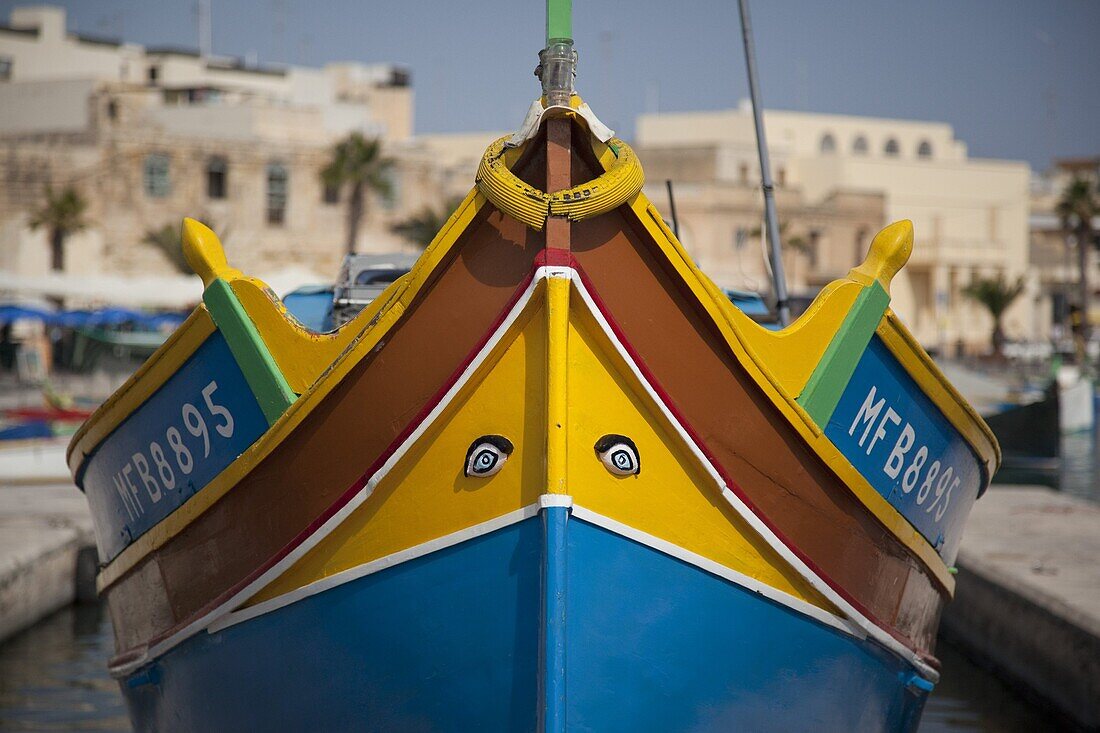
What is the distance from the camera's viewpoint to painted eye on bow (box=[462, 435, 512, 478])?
18.4ft

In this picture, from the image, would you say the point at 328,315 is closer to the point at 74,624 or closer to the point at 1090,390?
the point at 74,624

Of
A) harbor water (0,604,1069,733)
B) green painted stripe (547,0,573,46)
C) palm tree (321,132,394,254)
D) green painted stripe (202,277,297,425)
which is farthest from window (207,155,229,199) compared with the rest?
green painted stripe (547,0,573,46)

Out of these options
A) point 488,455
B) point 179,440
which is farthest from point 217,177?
point 488,455

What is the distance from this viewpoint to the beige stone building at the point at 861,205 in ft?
202

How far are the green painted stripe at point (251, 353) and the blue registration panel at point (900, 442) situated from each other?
228 cm

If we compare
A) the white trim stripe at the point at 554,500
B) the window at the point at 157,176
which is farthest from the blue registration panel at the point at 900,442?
the window at the point at 157,176

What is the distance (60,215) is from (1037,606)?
1545 inches

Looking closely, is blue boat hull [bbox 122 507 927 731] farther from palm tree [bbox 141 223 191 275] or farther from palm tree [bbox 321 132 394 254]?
palm tree [bbox 321 132 394 254]

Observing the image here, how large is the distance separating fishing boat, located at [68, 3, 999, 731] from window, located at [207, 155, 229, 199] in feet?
138

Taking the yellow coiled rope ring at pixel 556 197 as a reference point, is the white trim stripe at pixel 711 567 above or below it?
below

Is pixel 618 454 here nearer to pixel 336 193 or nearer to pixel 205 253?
pixel 205 253

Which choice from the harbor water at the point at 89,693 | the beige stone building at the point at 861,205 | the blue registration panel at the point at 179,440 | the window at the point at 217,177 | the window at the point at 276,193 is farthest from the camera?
the beige stone building at the point at 861,205

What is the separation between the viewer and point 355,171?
4781cm

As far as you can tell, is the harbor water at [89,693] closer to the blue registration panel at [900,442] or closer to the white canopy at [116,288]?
the blue registration panel at [900,442]
